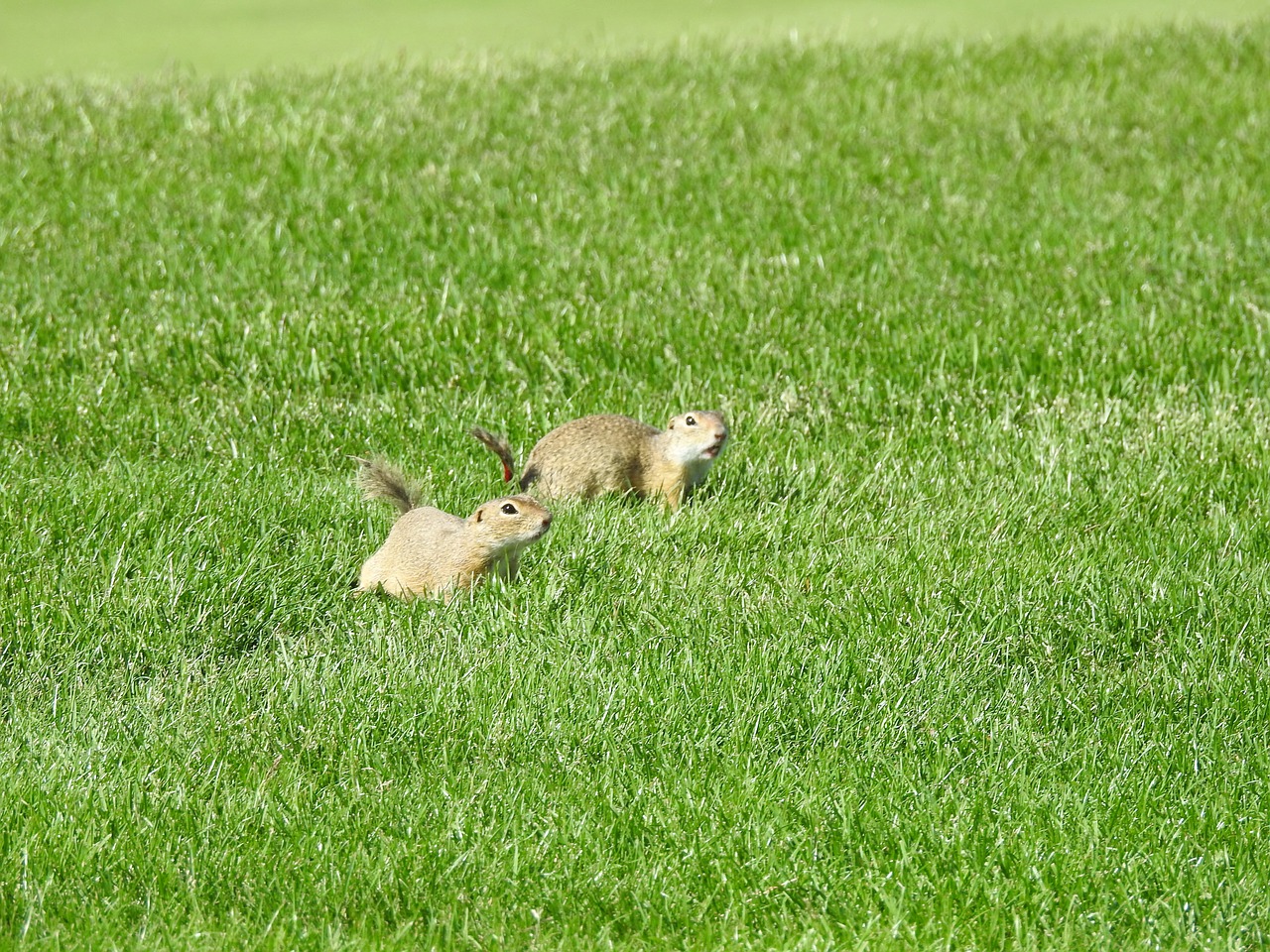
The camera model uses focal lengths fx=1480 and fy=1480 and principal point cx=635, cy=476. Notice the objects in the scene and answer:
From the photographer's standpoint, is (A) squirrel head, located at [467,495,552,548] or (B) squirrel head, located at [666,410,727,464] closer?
(A) squirrel head, located at [467,495,552,548]

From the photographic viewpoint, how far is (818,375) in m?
7.26

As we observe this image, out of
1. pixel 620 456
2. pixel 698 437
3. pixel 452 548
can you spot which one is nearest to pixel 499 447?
pixel 620 456

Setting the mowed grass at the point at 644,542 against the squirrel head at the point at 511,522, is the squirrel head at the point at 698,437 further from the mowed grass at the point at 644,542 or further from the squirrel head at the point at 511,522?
the squirrel head at the point at 511,522

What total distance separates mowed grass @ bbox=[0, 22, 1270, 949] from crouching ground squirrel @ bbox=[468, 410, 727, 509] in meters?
0.16

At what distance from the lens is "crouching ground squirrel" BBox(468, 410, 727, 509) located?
587cm

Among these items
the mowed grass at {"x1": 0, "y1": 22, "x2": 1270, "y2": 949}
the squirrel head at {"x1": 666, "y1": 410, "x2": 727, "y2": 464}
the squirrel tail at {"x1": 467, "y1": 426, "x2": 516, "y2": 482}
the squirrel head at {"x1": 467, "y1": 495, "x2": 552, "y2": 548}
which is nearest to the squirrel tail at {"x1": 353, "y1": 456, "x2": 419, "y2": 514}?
the mowed grass at {"x1": 0, "y1": 22, "x2": 1270, "y2": 949}

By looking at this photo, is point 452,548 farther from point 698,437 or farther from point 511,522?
point 698,437

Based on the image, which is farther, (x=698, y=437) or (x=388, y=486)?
(x=698, y=437)

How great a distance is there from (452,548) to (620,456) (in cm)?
114

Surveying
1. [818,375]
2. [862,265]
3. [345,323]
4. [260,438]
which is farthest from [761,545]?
[862,265]

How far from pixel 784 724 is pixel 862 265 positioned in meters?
4.97

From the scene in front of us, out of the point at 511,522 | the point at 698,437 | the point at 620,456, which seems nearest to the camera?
the point at 511,522

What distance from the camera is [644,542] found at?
547cm

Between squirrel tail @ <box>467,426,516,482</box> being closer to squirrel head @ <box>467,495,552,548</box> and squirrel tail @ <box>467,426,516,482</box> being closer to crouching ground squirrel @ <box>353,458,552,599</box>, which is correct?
crouching ground squirrel @ <box>353,458,552,599</box>
